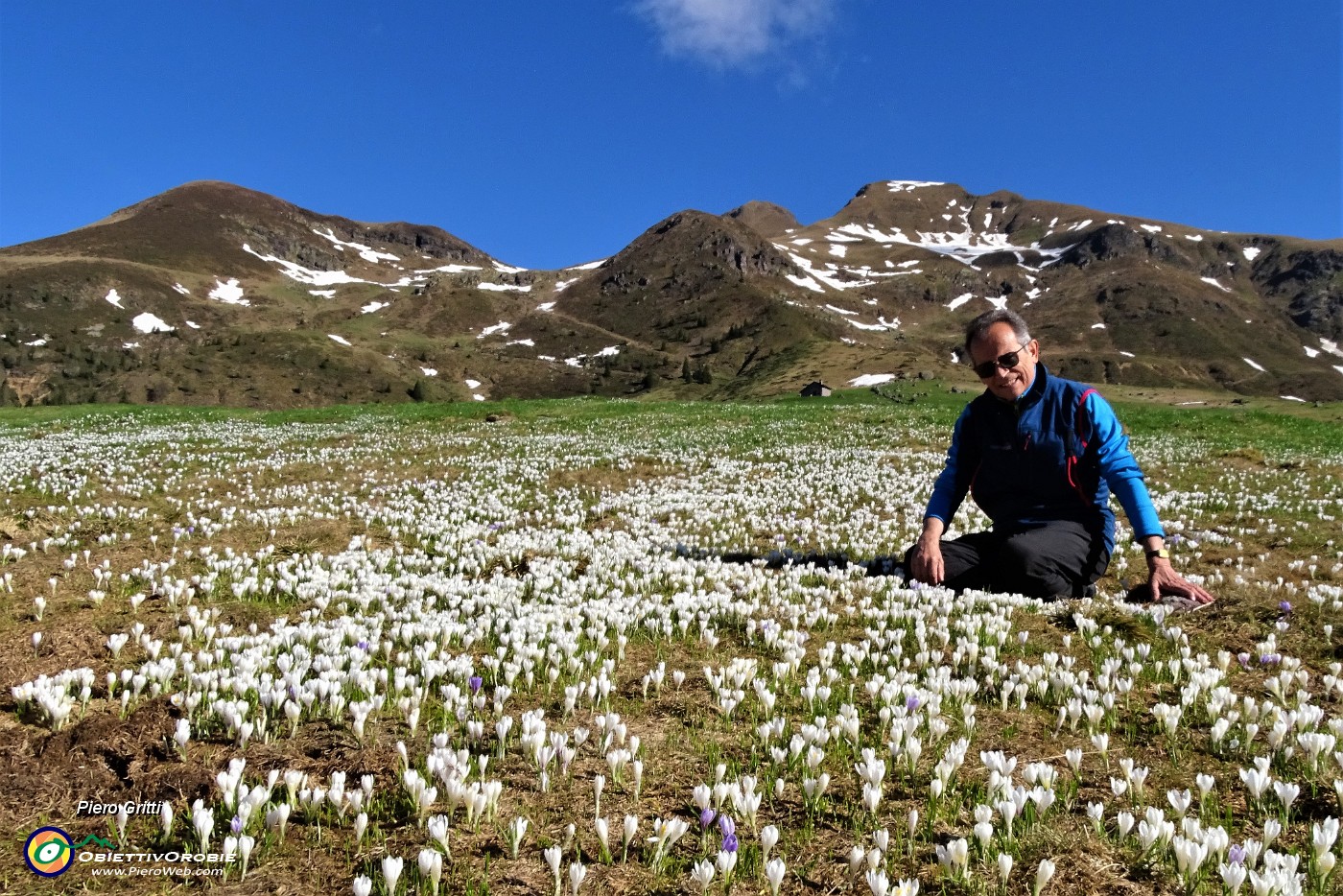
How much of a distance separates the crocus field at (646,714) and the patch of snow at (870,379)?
6995 centimetres

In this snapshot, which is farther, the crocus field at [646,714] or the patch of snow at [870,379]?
the patch of snow at [870,379]

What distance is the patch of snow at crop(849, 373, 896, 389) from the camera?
3118 inches

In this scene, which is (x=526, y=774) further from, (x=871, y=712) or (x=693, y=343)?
(x=693, y=343)

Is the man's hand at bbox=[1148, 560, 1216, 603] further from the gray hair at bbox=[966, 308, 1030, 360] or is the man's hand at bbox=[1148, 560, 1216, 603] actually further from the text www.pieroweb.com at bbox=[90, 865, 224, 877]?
the text www.pieroweb.com at bbox=[90, 865, 224, 877]

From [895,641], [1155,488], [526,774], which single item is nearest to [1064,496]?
[895,641]

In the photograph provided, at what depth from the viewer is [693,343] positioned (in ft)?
630

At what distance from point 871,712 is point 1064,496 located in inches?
174

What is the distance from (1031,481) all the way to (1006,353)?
5.46 ft

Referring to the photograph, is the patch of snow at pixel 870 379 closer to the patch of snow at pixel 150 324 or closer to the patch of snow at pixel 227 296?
the patch of snow at pixel 150 324

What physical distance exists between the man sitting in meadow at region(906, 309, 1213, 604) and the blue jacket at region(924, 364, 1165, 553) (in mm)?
10

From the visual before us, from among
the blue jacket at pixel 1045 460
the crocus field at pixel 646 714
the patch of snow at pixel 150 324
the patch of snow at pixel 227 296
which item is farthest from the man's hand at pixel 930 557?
the patch of snow at pixel 227 296

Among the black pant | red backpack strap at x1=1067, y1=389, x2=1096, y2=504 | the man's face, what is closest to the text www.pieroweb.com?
the black pant

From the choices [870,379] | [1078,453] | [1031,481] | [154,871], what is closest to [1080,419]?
[1078,453]

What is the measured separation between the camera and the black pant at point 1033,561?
7266 millimetres
